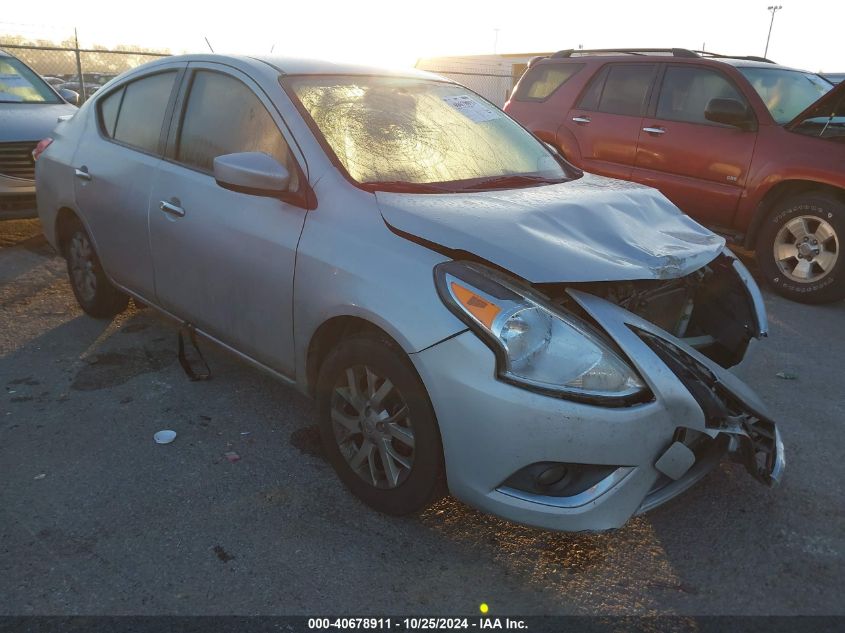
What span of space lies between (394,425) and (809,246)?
15.1 feet

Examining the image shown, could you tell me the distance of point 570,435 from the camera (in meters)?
2.23

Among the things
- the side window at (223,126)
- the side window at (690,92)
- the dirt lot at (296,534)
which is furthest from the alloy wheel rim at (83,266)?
the side window at (690,92)

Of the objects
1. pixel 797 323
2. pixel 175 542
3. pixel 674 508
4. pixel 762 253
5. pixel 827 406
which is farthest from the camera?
pixel 762 253

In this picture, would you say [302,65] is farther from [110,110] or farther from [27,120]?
[27,120]

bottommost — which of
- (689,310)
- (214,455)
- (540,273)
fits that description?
(214,455)

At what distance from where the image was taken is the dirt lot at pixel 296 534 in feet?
7.78

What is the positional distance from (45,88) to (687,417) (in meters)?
8.32

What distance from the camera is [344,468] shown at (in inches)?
114

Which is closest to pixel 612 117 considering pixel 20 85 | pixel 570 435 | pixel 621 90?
pixel 621 90

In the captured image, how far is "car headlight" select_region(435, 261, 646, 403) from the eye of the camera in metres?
2.26

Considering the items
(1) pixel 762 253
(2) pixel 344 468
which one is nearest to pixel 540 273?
(2) pixel 344 468

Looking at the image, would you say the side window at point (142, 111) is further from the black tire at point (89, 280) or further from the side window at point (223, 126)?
the black tire at point (89, 280)

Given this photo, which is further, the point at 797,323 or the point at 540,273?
the point at 797,323

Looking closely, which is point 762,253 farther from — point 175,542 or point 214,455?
point 175,542
